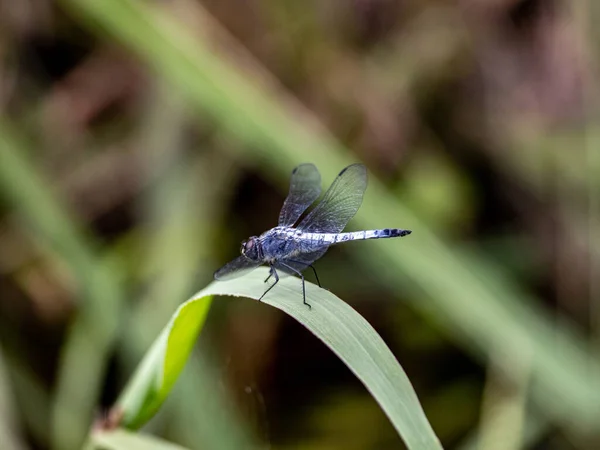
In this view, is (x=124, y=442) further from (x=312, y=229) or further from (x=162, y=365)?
(x=312, y=229)

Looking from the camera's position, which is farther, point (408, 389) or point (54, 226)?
point (54, 226)

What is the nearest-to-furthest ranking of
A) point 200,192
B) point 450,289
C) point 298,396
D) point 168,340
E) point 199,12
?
point 168,340 → point 450,289 → point 298,396 → point 200,192 → point 199,12

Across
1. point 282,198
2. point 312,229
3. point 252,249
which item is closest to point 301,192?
point 312,229

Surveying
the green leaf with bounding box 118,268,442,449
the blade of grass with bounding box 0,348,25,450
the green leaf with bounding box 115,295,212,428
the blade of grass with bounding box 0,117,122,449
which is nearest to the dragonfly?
the green leaf with bounding box 118,268,442,449

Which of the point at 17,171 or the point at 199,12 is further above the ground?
the point at 199,12

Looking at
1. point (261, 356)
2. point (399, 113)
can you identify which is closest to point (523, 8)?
point (399, 113)

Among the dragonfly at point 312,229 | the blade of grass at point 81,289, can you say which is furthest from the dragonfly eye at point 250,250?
the blade of grass at point 81,289

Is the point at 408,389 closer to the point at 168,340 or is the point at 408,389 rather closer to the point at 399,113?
the point at 168,340
